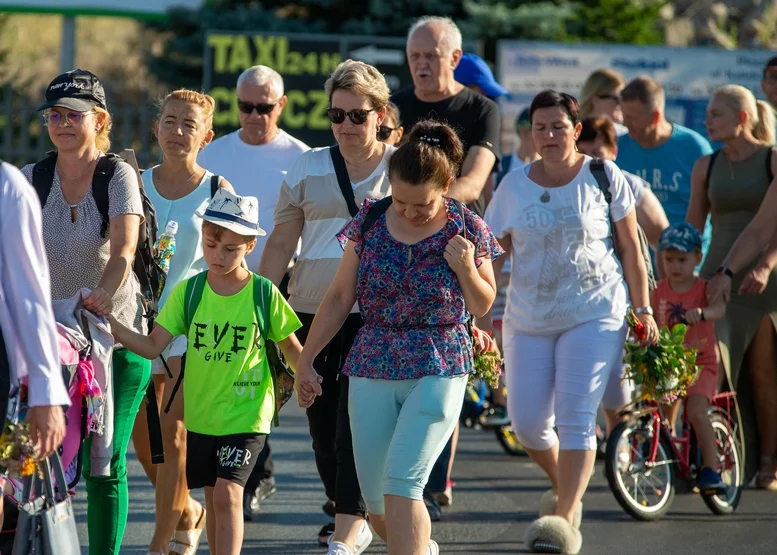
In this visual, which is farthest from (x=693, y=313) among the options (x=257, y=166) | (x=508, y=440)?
(x=257, y=166)

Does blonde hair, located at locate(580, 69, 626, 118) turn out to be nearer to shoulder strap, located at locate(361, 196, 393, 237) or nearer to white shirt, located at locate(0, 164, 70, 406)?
shoulder strap, located at locate(361, 196, 393, 237)

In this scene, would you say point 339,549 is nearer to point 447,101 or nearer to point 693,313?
point 447,101

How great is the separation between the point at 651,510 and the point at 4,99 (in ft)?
58.0

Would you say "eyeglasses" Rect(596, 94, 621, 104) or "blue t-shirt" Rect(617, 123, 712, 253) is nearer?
"blue t-shirt" Rect(617, 123, 712, 253)

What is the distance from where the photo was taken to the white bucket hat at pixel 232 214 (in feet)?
19.1

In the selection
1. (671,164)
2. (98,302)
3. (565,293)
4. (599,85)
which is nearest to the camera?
(98,302)

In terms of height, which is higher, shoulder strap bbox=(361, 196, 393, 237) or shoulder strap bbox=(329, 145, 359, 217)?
shoulder strap bbox=(329, 145, 359, 217)

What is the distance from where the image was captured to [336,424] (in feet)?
21.1

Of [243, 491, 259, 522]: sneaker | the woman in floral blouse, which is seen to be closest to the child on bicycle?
[243, 491, 259, 522]: sneaker


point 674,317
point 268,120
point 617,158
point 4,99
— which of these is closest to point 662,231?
point 674,317

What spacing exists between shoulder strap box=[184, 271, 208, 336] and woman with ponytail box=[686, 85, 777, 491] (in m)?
3.64

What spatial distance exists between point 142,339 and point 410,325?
43.2 inches

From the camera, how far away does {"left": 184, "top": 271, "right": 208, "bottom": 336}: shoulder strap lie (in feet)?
19.3

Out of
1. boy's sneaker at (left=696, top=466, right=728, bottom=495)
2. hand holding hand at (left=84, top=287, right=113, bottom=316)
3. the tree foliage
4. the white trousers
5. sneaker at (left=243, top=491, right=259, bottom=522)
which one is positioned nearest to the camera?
hand holding hand at (left=84, top=287, right=113, bottom=316)
